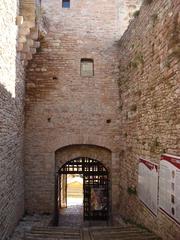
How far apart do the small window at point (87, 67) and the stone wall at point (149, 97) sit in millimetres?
990

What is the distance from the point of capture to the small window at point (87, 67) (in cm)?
919

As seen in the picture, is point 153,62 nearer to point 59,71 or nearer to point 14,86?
point 14,86

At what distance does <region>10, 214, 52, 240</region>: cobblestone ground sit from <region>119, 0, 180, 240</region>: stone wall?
2.25m

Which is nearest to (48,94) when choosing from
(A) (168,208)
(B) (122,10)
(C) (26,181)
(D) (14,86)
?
(D) (14,86)

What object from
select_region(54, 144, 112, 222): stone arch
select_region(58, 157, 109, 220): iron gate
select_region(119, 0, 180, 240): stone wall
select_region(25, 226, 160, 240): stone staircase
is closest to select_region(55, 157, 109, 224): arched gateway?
select_region(58, 157, 109, 220): iron gate

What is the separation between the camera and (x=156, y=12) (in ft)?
19.1

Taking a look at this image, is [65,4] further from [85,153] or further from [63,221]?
[63,221]

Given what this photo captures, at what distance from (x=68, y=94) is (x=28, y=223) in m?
3.94

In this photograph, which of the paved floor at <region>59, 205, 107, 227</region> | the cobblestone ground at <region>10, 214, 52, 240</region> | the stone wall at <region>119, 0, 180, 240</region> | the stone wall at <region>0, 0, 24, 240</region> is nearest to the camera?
the stone wall at <region>119, 0, 180, 240</region>

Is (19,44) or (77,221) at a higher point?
(19,44)

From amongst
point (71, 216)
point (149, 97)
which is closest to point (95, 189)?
point (71, 216)

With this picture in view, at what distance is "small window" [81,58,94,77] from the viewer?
30.1 ft

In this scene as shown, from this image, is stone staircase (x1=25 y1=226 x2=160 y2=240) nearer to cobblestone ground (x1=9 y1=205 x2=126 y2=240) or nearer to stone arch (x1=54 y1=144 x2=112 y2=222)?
cobblestone ground (x1=9 y1=205 x2=126 y2=240)

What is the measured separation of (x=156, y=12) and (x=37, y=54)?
4.43 metres
